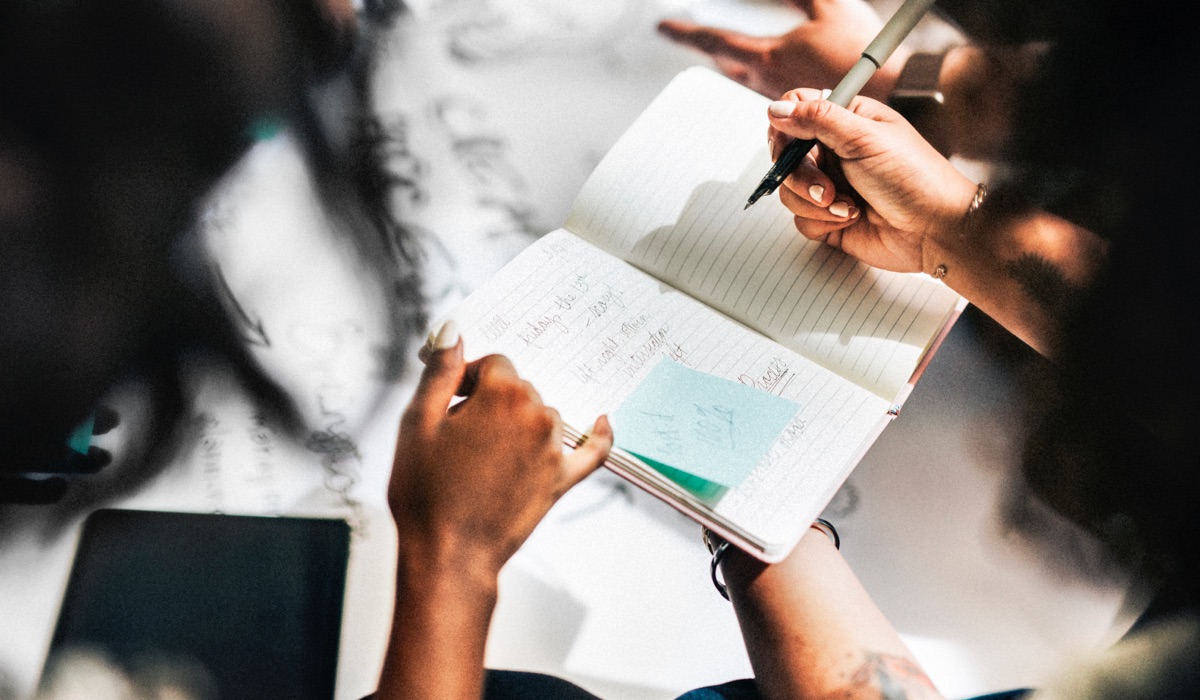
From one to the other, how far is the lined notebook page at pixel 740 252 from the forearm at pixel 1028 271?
0.04m

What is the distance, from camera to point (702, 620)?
1.68 feet

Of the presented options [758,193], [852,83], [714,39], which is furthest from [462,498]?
[714,39]

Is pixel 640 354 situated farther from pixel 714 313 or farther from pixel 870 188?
pixel 870 188

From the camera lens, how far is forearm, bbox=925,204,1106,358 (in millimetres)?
495

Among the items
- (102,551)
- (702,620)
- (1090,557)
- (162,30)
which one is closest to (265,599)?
(102,551)

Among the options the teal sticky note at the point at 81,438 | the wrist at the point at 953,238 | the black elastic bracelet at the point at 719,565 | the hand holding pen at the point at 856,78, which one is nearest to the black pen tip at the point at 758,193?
the hand holding pen at the point at 856,78

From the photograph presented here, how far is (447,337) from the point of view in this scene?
1.44 feet

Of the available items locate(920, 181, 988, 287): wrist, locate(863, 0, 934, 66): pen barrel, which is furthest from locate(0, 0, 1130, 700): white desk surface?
locate(863, 0, 934, 66): pen barrel

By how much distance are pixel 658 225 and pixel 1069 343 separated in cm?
30

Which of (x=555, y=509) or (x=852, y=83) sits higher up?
(x=852, y=83)

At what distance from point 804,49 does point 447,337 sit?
1.34 ft

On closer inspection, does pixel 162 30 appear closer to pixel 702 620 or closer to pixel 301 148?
pixel 301 148

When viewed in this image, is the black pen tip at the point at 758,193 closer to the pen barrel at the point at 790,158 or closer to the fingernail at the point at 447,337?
the pen barrel at the point at 790,158

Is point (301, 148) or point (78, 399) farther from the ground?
point (301, 148)
